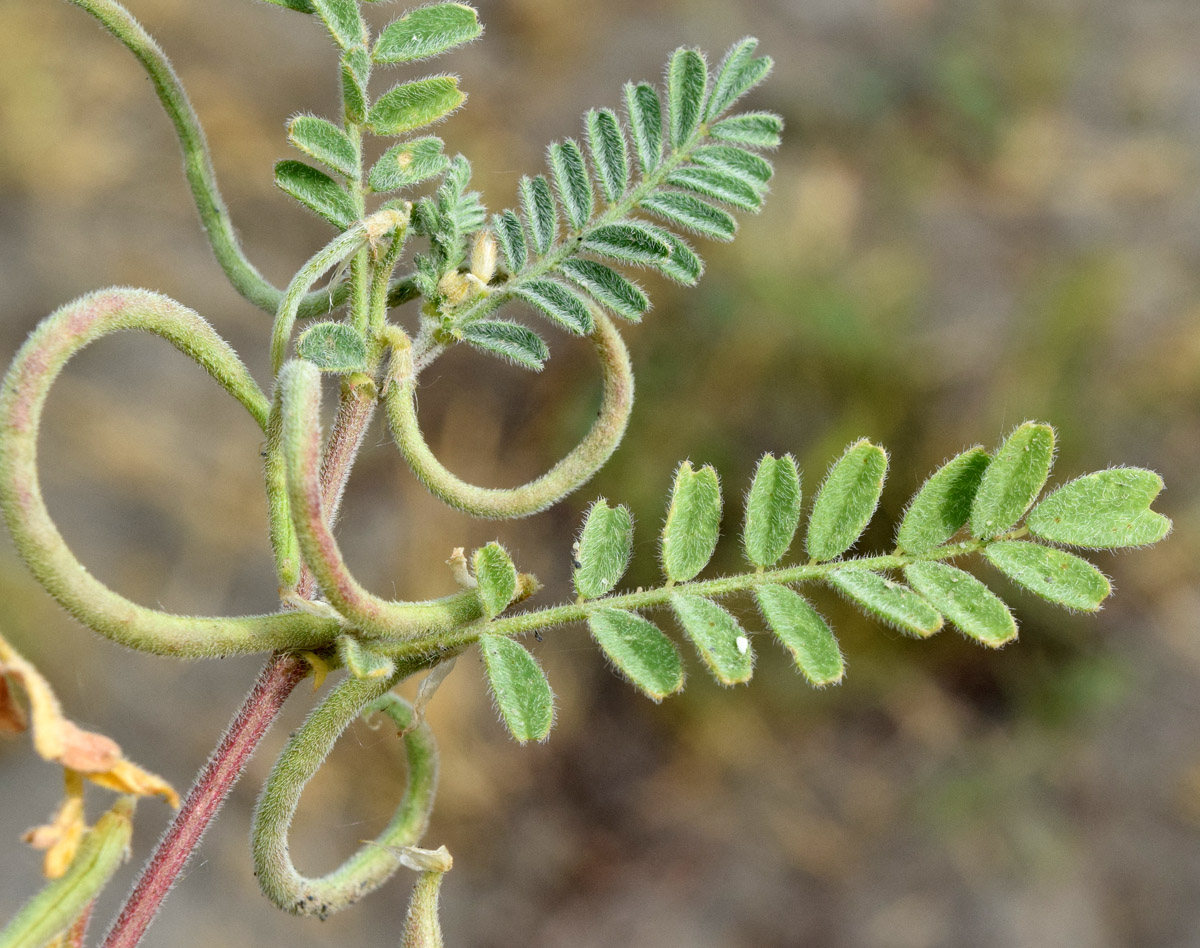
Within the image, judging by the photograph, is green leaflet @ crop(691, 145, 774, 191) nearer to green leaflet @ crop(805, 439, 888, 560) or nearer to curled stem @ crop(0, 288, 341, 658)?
green leaflet @ crop(805, 439, 888, 560)

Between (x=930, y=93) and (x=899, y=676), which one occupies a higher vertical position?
(x=930, y=93)

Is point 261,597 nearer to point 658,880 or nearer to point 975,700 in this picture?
point 658,880

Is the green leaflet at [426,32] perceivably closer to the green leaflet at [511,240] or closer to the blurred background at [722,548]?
the green leaflet at [511,240]

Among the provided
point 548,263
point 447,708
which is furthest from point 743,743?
point 548,263

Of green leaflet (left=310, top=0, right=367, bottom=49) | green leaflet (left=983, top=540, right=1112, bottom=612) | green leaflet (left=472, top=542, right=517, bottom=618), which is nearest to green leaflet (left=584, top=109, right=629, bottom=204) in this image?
green leaflet (left=310, top=0, right=367, bottom=49)

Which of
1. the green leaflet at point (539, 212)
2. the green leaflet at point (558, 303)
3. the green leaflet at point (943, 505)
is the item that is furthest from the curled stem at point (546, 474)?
the green leaflet at point (943, 505)

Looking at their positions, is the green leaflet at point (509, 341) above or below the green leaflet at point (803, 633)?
above
